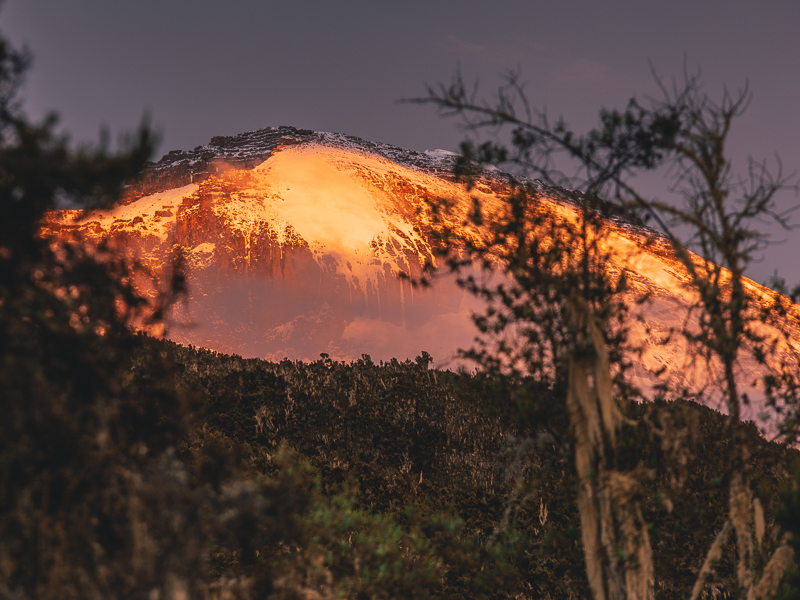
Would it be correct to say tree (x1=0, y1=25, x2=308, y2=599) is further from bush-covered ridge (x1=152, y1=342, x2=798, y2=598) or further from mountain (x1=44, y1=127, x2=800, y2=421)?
mountain (x1=44, y1=127, x2=800, y2=421)

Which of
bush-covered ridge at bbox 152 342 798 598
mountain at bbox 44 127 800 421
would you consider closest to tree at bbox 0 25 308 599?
bush-covered ridge at bbox 152 342 798 598

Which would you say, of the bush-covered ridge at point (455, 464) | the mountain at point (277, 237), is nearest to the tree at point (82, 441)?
the bush-covered ridge at point (455, 464)

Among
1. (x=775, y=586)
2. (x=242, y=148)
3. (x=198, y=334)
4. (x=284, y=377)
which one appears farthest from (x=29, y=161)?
(x=242, y=148)

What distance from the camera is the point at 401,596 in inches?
294

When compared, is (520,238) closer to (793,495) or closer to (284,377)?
(793,495)

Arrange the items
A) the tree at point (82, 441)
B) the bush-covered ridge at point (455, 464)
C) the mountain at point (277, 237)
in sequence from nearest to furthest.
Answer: the tree at point (82, 441)
the bush-covered ridge at point (455, 464)
the mountain at point (277, 237)

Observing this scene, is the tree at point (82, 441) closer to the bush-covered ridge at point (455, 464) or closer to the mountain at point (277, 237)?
the bush-covered ridge at point (455, 464)

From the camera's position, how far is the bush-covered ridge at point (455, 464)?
22.5 ft

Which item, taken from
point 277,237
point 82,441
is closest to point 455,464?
point 82,441

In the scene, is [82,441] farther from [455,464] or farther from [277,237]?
[277,237]

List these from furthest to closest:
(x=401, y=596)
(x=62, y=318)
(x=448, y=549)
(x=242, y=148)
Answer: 1. (x=242, y=148)
2. (x=448, y=549)
3. (x=401, y=596)
4. (x=62, y=318)

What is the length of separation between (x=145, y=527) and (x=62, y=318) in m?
1.88

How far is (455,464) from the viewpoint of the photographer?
60.1 feet

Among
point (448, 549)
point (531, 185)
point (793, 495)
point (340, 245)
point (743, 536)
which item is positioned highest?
point (340, 245)
